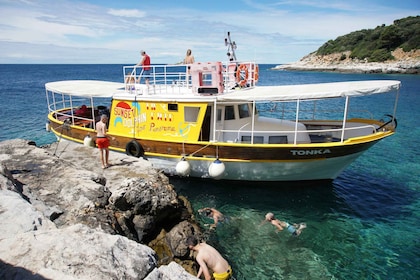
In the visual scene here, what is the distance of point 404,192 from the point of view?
11.6 metres

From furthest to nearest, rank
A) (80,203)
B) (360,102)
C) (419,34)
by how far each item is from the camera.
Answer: (419,34) → (360,102) → (80,203)

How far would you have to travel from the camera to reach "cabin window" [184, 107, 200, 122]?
11.5 m

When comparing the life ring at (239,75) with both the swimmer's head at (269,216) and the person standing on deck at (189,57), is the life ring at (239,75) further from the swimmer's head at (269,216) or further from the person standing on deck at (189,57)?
the swimmer's head at (269,216)

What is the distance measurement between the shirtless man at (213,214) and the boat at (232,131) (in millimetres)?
1266

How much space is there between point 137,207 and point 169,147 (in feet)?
13.4

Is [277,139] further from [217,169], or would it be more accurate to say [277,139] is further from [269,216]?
[269,216]

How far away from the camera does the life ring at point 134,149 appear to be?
11.9m

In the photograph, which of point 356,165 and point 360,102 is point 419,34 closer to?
point 360,102

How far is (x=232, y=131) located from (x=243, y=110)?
208 centimetres

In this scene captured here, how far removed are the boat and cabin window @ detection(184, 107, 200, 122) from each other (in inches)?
1.6

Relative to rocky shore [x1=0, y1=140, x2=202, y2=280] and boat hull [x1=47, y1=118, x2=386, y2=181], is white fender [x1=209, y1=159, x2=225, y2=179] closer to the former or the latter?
boat hull [x1=47, y1=118, x2=386, y2=181]

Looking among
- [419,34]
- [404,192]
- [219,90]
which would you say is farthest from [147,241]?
[419,34]

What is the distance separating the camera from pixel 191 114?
455 inches

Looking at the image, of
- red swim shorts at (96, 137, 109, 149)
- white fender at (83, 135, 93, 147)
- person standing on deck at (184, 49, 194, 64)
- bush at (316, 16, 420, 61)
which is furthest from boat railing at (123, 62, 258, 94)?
bush at (316, 16, 420, 61)
